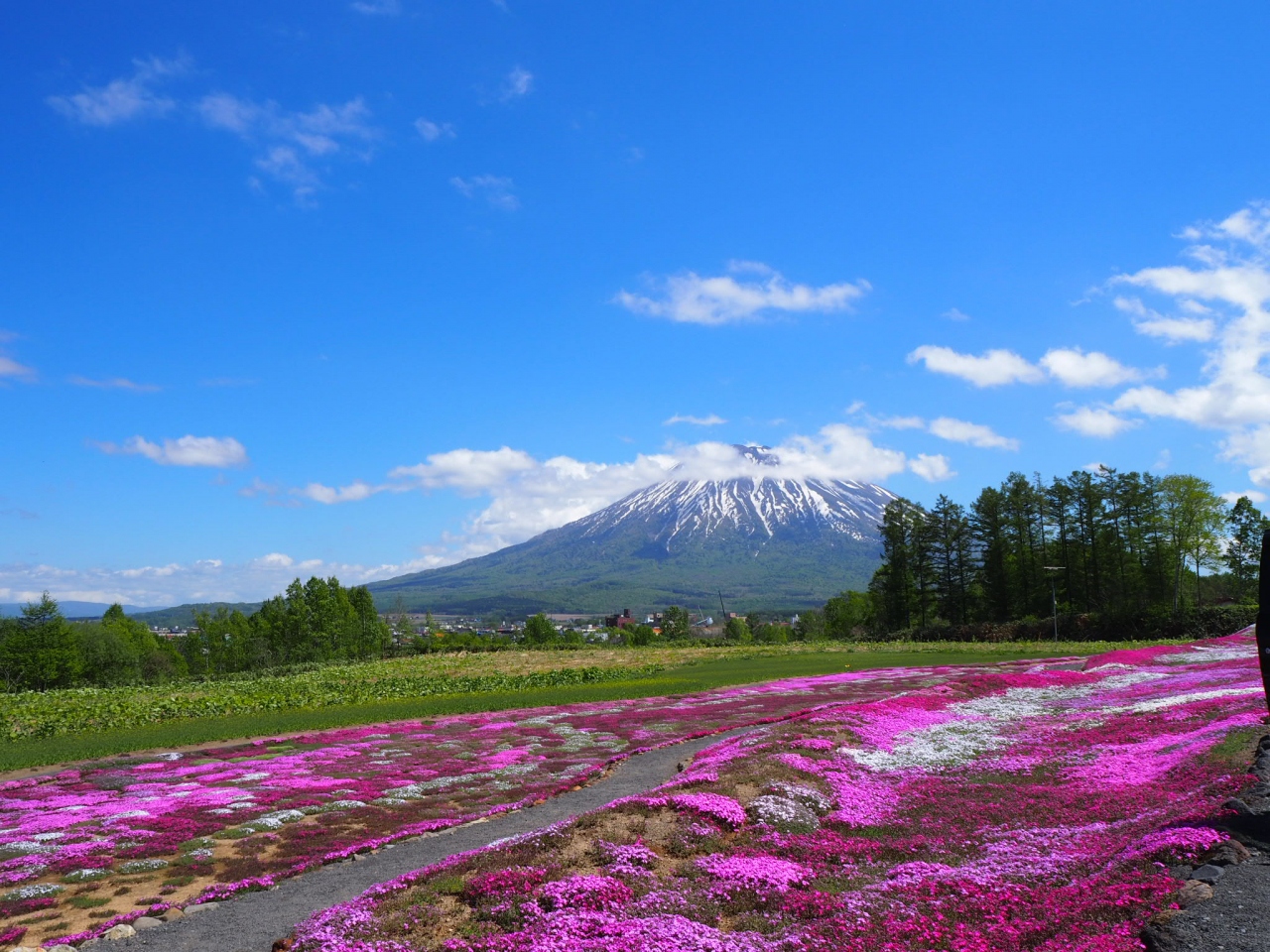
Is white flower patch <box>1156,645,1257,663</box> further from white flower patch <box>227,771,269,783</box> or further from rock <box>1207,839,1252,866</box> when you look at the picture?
white flower patch <box>227,771,269,783</box>

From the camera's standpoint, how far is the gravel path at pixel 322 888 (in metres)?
11.2

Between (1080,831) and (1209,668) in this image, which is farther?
(1209,668)

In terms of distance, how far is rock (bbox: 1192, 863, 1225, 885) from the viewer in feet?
30.9

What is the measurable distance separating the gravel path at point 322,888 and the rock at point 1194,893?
12281 mm

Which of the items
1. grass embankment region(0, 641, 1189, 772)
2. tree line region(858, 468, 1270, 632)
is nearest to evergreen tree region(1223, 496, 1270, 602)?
tree line region(858, 468, 1270, 632)

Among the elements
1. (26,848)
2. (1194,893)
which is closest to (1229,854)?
(1194,893)

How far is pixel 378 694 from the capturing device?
5725cm

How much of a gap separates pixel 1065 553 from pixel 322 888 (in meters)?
109

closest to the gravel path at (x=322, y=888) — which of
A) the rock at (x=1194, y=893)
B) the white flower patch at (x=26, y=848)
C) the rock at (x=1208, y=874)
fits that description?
the white flower patch at (x=26, y=848)

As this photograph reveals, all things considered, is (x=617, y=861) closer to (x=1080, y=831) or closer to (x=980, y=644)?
(x=1080, y=831)

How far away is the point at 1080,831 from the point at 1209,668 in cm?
3401

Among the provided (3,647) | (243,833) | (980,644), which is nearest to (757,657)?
(980,644)

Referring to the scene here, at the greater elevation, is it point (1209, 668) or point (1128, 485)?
point (1128, 485)

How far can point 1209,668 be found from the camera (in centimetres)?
3856
